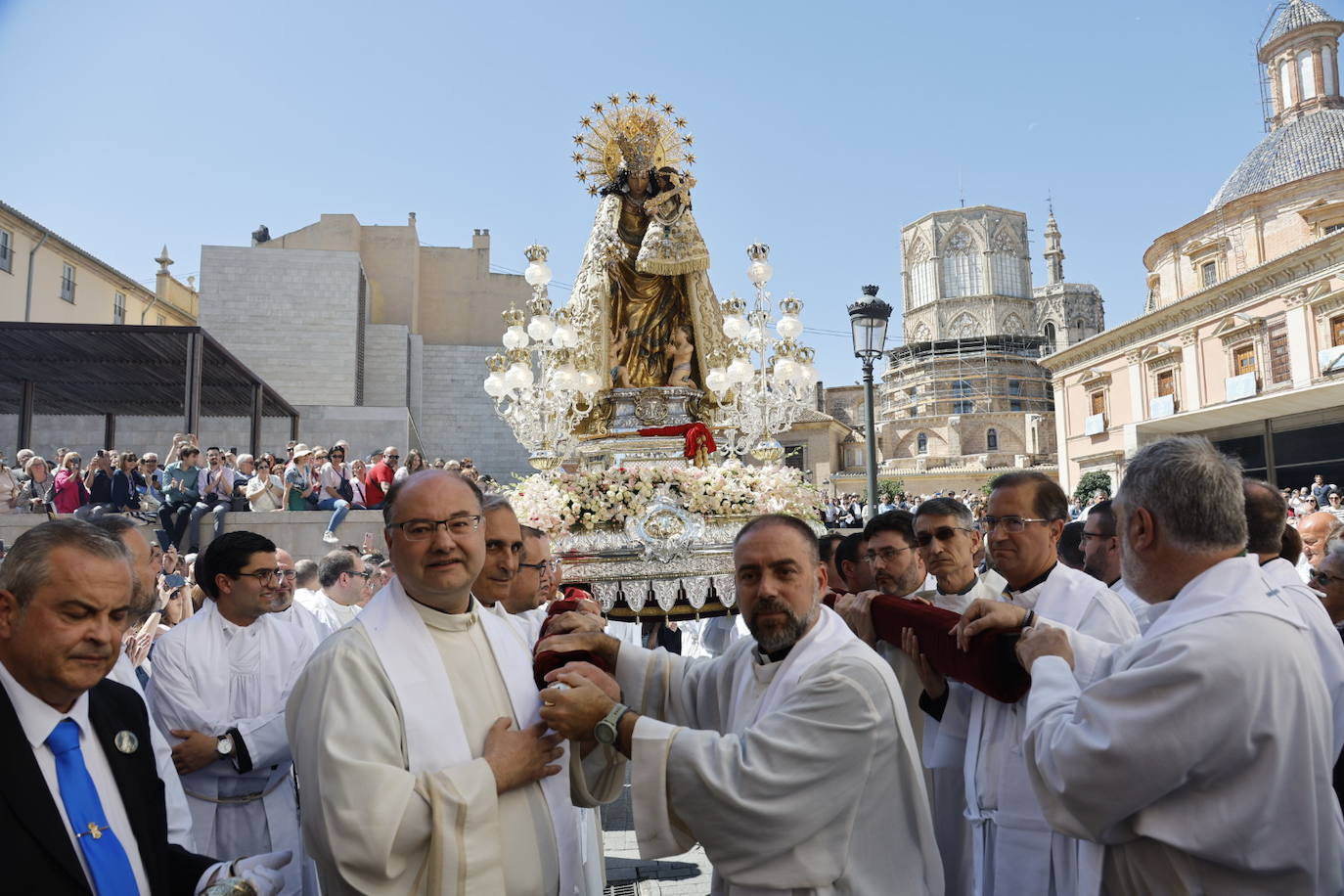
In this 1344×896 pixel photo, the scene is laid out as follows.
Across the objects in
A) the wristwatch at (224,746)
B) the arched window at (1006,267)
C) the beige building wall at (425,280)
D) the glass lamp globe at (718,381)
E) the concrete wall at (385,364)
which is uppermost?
the arched window at (1006,267)

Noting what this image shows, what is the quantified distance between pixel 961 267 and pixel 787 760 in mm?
69422

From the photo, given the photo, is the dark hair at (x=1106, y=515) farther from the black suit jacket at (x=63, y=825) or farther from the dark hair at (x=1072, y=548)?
the black suit jacket at (x=63, y=825)

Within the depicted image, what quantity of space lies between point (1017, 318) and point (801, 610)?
225 feet

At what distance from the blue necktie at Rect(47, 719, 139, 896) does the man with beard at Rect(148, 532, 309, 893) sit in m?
1.35

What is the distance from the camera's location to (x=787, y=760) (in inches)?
91.0

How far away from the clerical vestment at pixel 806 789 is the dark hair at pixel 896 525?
1765mm

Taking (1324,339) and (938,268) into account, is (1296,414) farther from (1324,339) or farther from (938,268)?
(938,268)

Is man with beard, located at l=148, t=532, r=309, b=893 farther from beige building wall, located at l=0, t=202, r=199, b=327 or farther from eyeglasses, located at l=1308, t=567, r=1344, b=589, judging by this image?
beige building wall, located at l=0, t=202, r=199, b=327

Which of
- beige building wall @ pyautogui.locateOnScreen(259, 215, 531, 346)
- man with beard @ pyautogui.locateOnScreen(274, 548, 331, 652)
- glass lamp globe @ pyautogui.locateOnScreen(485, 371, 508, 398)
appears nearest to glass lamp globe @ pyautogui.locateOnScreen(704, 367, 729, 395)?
glass lamp globe @ pyautogui.locateOnScreen(485, 371, 508, 398)

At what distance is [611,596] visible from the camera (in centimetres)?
755

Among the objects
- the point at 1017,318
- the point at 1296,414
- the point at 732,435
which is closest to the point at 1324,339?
the point at 1296,414

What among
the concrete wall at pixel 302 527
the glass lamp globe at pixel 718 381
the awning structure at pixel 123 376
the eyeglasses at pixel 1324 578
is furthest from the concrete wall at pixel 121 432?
the eyeglasses at pixel 1324 578

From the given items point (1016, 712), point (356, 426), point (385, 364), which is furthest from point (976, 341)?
point (1016, 712)

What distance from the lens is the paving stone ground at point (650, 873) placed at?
480cm
